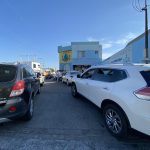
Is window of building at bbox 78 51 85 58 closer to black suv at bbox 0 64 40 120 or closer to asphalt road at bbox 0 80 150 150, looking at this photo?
asphalt road at bbox 0 80 150 150

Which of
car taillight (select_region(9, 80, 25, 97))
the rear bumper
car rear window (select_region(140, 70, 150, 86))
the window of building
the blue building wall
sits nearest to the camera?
car rear window (select_region(140, 70, 150, 86))

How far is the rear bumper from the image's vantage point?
150 inches

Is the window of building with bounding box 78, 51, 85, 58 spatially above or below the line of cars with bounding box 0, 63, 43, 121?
above

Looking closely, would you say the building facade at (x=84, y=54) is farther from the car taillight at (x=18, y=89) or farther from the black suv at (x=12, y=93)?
the car taillight at (x=18, y=89)

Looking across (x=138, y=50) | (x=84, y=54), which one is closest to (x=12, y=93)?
(x=138, y=50)

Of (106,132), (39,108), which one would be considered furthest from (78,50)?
(106,132)

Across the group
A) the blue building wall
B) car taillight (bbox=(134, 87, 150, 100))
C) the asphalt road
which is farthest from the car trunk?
the blue building wall

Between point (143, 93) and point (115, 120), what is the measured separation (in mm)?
1161

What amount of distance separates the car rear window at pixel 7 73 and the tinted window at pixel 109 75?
2525 mm

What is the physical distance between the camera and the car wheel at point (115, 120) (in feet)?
12.1

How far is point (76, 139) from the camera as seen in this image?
3.84m

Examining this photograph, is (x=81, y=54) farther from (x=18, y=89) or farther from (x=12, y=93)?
(x=12, y=93)

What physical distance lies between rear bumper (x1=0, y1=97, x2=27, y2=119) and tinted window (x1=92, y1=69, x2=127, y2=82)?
7.78 ft

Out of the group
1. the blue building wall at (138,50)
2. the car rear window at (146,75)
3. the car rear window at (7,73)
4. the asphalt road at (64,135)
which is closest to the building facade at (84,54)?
the blue building wall at (138,50)
